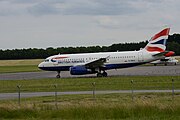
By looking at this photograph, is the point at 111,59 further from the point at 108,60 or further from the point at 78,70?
the point at 78,70

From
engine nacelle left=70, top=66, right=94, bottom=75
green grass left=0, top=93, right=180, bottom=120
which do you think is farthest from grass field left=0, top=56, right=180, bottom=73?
green grass left=0, top=93, right=180, bottom=120

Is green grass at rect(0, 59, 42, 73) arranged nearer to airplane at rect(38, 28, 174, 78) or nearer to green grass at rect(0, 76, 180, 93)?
airplane at rect(38, 28, 174, 78)

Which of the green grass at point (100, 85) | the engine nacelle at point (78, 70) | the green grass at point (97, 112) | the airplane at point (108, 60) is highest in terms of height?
the airplane at point (108, 60)

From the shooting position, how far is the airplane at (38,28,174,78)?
5400 cm

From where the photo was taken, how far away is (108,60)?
55000 mm

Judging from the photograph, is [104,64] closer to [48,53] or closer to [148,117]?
[148,117]

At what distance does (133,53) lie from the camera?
54.8 m

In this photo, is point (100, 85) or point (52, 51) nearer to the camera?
point (100, 85)

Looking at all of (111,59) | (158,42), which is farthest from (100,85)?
(158,42)

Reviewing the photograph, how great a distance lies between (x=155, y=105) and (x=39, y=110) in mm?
5116

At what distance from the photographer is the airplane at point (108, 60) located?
54.0 meters

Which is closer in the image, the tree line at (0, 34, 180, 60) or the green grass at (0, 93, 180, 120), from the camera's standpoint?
the green grass at (0, 93, 180, 120)

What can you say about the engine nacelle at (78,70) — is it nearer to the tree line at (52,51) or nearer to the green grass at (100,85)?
the green grass at (100,85)

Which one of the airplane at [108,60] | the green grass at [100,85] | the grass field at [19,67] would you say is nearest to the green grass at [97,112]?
the green grass at [100,85]
